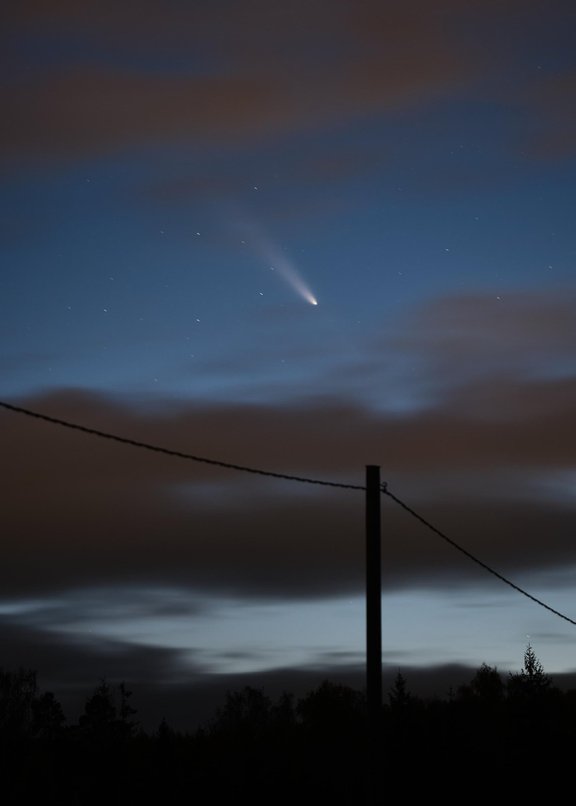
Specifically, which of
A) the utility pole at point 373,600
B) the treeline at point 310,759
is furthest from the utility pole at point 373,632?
the treeline at point 310,759

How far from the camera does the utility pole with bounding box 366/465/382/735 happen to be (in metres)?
16.5

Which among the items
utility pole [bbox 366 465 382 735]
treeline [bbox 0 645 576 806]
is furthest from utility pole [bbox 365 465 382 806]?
treeline [bbox 0 645 576 806]

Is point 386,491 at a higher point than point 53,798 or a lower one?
higher

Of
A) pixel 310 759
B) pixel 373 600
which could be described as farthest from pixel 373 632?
pixel 310 759

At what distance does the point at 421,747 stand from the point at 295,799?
941 centimetres

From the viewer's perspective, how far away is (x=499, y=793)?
47.8 metres

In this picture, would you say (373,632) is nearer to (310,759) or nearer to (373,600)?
(373,600)

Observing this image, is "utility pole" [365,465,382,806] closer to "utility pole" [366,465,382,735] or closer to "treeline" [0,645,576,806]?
"utility pole" [366,465,382,735]

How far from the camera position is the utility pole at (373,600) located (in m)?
16.5

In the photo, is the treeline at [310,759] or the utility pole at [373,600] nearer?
the utility pole at [373,600]

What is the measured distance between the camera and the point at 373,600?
1678cm

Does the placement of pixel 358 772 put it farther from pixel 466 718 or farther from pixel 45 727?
pixel 45 727

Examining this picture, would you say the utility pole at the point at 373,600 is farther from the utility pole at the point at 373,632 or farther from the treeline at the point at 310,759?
the treeline at the point at 310,759

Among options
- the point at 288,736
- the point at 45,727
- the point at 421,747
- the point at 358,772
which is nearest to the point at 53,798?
the point at 358,772
